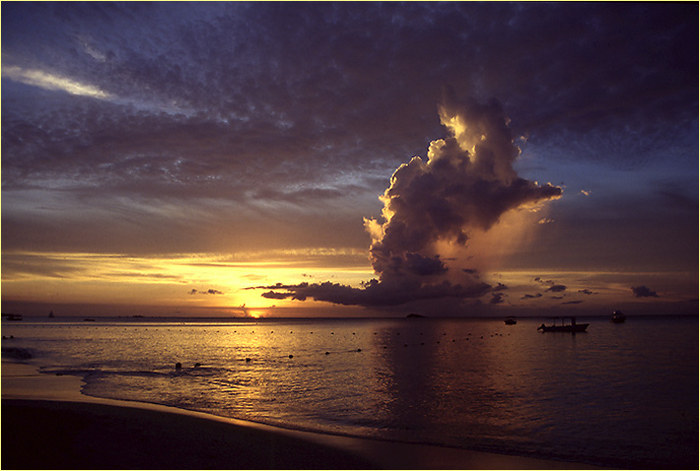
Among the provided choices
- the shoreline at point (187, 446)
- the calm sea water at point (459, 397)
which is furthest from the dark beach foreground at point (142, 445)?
the calm sea water at point (459, 397)

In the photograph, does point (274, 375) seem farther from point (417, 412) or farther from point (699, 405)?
point (699, 405)

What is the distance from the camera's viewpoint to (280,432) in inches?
845

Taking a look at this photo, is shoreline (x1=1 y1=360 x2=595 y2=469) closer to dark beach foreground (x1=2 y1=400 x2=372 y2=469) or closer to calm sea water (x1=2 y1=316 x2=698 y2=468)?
dark beach foreground (x1=2 y1=400 x2=372 y2=469)

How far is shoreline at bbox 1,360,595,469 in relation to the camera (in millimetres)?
16141

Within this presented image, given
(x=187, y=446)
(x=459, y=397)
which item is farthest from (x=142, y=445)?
(x=459, y=397)

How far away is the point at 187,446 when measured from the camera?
17891 millimetres

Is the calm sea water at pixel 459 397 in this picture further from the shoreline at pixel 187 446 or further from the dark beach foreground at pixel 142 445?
the dark beach foreground at pixel 142 445

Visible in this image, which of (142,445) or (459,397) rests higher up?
(142,445)

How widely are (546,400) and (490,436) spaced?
477 inches

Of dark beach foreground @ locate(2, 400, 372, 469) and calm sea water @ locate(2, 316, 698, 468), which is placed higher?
dark beach foreground @ locate(2, 400, 372, 469)

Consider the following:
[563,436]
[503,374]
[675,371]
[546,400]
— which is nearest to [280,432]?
[563,436]

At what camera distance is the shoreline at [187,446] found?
53.0 feet

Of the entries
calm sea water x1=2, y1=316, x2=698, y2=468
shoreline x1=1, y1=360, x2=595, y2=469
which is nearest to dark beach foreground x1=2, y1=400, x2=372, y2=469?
shoreline x1=1, y1=360, x2=595, y2=469

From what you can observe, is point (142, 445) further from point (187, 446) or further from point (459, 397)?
point (459, 397)
